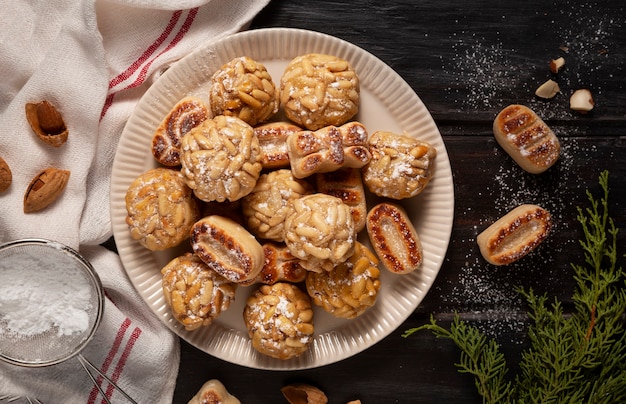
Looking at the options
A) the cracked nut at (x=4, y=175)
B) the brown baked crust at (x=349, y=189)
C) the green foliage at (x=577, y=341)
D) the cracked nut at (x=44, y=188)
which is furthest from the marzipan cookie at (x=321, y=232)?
the cracked nut at (x=4, y=175)

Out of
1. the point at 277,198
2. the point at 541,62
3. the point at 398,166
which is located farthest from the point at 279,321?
the point at 541,62

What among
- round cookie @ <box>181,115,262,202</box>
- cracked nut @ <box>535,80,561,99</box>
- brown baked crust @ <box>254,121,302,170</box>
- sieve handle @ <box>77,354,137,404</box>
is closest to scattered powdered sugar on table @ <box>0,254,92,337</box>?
sieve handle @ <box>77,354,137,404</box>

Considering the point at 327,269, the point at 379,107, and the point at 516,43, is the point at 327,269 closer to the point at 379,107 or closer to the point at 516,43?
the point at 379,107

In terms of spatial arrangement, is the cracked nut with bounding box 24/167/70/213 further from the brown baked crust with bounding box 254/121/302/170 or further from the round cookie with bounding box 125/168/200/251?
the brown baked crust with bounding box 254/121/302/170

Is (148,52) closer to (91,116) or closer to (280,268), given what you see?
(91,116)

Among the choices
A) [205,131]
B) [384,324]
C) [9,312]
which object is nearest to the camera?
[205,131]

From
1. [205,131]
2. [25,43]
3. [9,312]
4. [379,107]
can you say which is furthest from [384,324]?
[25,43]
